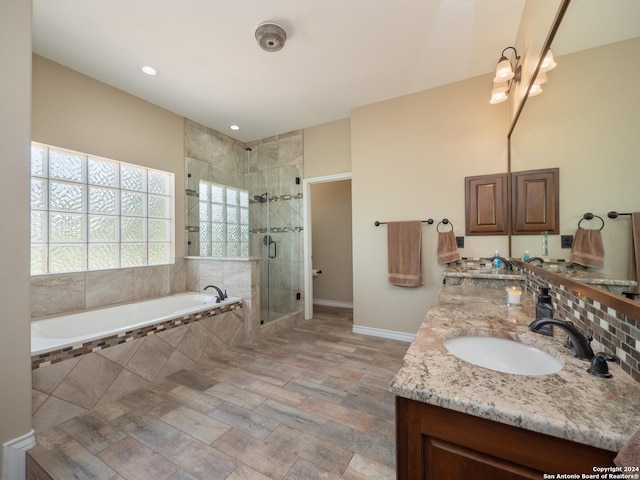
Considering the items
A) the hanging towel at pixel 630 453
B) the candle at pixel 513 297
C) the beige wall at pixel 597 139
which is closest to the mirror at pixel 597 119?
the beige wall at pixel 597 139

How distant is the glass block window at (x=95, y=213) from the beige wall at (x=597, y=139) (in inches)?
146

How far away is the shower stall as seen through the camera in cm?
367

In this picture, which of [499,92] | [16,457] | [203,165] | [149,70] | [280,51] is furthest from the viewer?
[203,165]

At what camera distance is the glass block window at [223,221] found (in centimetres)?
360

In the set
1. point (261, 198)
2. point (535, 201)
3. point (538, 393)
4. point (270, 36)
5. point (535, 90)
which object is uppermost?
point (270, 36)

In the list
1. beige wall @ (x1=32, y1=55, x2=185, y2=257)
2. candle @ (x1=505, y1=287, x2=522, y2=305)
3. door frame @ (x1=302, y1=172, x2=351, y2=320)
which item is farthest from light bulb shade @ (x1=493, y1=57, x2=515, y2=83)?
beige wall @ (x1=32, y1=55, x2=185, y2=257)

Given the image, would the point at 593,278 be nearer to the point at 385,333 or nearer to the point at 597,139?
the point at 597,139

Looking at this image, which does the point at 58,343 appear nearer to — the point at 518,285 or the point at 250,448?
the point at 250,448

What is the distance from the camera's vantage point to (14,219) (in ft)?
4.23

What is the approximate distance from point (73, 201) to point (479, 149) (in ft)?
13.2

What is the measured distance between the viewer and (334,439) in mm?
1510

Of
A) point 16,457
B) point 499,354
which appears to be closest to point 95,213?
point 16,457

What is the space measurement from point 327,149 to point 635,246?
3.29 meters

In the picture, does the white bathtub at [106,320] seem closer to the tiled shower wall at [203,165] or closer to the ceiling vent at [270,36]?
the tiled shower wall at [203,165]
